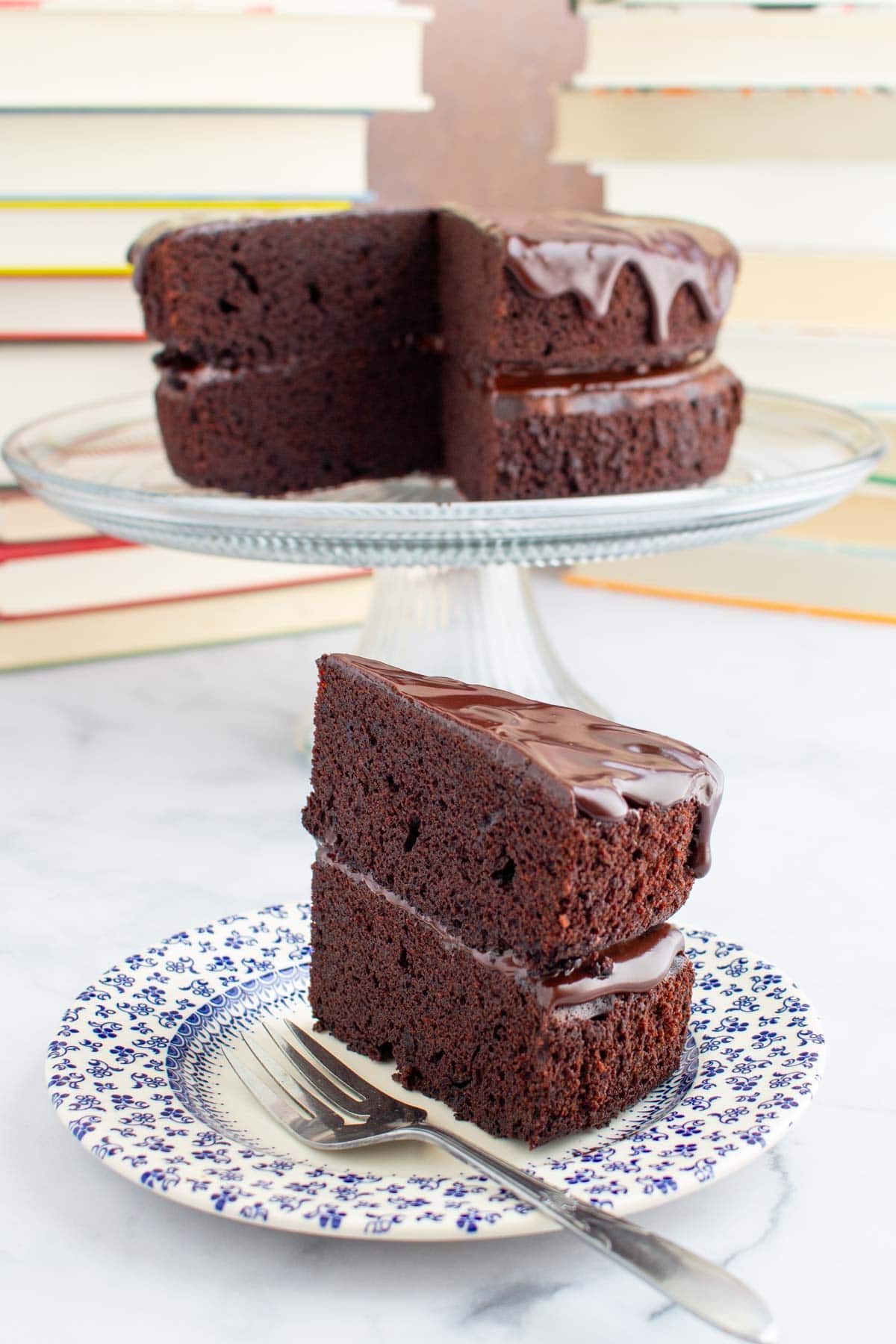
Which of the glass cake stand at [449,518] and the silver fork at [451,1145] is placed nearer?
the silver fork at [451,1145]

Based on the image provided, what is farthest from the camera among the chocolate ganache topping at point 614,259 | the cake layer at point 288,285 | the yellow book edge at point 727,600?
the yellow book edge at point 727,600

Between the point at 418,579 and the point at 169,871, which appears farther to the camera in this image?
the point at 418,579

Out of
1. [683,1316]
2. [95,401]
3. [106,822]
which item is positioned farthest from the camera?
[95,401]

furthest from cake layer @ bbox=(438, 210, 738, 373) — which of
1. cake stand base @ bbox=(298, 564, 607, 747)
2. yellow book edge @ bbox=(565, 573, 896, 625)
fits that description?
yellow book edge @ bbox=(565, 573, 896, 625)

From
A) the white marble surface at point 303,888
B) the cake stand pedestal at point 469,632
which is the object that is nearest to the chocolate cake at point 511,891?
the white marble surface at point 303,888

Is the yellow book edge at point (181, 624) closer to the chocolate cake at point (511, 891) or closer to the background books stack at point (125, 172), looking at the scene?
the background books stack at point (125, 172)

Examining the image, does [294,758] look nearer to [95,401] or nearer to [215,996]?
[95,401]

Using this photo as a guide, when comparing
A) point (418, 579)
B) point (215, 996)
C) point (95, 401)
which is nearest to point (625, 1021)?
point (215, 996)
